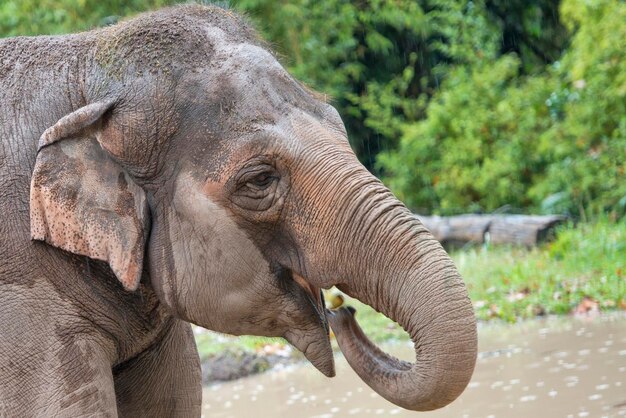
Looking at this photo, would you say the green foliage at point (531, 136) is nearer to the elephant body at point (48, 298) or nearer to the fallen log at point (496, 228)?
the fallen log at point (496, 228)

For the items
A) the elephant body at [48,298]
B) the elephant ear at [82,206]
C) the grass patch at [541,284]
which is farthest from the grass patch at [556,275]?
the elephant ear at [82,206]

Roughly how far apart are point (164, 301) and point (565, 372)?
12.2 feet

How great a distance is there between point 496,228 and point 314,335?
10.0 meters

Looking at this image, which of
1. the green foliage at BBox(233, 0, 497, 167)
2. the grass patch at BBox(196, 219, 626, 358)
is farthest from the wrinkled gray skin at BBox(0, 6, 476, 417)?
the green foliage at BBox(233, 0, 497, 167)

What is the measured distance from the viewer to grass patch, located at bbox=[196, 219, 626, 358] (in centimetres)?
995

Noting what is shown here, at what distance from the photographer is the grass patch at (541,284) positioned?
32.7 feet

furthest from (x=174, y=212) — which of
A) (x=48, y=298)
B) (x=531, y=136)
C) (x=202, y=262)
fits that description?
(x=531, y=136)

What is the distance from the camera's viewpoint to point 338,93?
68.5 ft

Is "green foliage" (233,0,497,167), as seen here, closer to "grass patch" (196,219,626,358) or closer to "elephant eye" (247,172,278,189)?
"grass patch" (196,219,626,358)

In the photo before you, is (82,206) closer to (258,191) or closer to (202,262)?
(202,262)

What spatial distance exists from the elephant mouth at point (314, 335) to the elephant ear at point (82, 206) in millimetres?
587

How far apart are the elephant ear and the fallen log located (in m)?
8.98

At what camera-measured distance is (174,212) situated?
430cm

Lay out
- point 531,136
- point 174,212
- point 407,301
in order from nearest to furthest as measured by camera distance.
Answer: point 407,301 → point 174,212 → point 531,136
